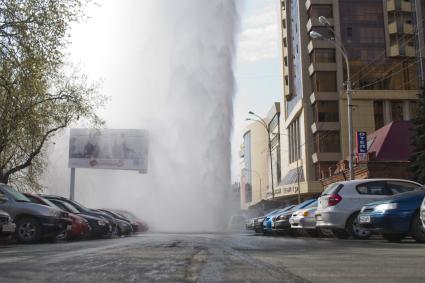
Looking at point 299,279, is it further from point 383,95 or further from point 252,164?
point 252,164

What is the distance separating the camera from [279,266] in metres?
6.95

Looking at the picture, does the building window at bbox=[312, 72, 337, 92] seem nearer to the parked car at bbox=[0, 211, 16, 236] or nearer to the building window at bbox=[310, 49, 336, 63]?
the building window at bbox=[310, 49, 336, 63]

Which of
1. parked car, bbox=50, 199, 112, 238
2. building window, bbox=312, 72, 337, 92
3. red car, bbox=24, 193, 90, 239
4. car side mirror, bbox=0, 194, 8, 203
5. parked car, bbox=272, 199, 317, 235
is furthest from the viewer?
building window, bbox=312, 72, 337, 92

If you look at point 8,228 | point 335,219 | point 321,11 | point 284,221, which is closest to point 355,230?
point 335,219

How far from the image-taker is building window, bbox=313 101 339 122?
2366 inches

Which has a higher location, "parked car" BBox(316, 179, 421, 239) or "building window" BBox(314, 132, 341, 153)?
"building window" BBox(314, 132, 341, 153)

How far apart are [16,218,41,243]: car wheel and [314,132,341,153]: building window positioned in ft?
158

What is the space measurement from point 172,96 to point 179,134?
280cm

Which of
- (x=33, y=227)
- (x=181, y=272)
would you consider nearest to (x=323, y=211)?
(x=33, y=227)

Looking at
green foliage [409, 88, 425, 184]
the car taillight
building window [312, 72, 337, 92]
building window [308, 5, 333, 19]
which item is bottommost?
the car taillight

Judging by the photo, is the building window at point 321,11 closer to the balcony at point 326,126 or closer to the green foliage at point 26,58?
the balcony at point 326,126

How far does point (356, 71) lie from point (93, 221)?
48.3m

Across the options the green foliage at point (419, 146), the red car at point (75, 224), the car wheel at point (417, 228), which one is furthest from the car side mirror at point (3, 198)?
the green foliage at point (419, 146)

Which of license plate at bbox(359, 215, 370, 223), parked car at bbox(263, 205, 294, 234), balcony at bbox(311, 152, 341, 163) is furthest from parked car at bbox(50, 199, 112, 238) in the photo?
balcony at bbox(311, 152, 341, 163)
